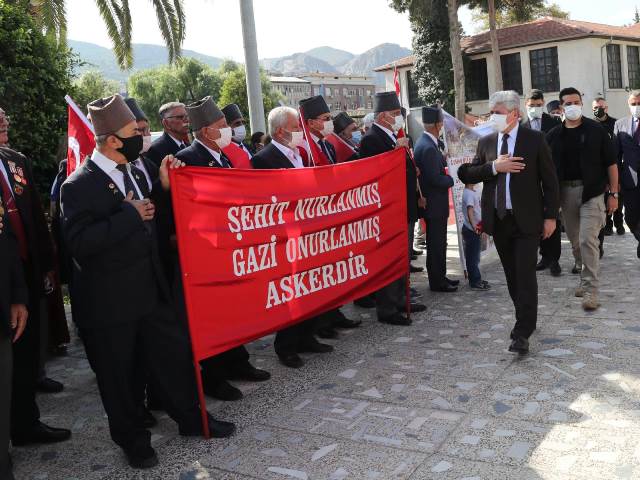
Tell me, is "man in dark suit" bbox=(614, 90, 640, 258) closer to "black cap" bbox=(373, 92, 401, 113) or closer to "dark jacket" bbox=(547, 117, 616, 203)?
"dark jacket" bbox=(547, 117, 616, 203)

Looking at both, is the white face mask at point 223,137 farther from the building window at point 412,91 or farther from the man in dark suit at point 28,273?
the building window at point 412,91

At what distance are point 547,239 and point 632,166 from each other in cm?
139

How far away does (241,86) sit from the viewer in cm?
6238

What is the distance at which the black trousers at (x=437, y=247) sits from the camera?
7.65 meters

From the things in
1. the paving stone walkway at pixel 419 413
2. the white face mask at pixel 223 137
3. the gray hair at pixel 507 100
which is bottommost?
the paving stone walkway at pixel 419 413

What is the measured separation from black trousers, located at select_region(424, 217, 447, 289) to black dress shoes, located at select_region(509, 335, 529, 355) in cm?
240

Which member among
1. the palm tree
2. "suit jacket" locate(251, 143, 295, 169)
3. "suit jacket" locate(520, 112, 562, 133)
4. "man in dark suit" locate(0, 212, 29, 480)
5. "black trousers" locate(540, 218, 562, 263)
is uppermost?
the palm tree

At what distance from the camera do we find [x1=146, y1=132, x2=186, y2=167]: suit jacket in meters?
5.91

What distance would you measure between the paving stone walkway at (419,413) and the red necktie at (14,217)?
124cm

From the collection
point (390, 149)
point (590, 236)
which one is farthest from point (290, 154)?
point (590, 236)

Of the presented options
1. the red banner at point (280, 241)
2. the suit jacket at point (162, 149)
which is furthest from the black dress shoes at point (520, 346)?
the suit jacket at point (162, 149)

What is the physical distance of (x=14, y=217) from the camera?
14.5 feet

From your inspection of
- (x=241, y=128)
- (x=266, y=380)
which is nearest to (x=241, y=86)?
(x=241, y=128)

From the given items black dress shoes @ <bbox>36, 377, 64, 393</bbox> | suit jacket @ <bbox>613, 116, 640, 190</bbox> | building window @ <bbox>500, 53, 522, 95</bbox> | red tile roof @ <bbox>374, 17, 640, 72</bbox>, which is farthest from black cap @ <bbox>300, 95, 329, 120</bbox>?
building window @ <bbox>500, 53, 522, 95</bbox>
